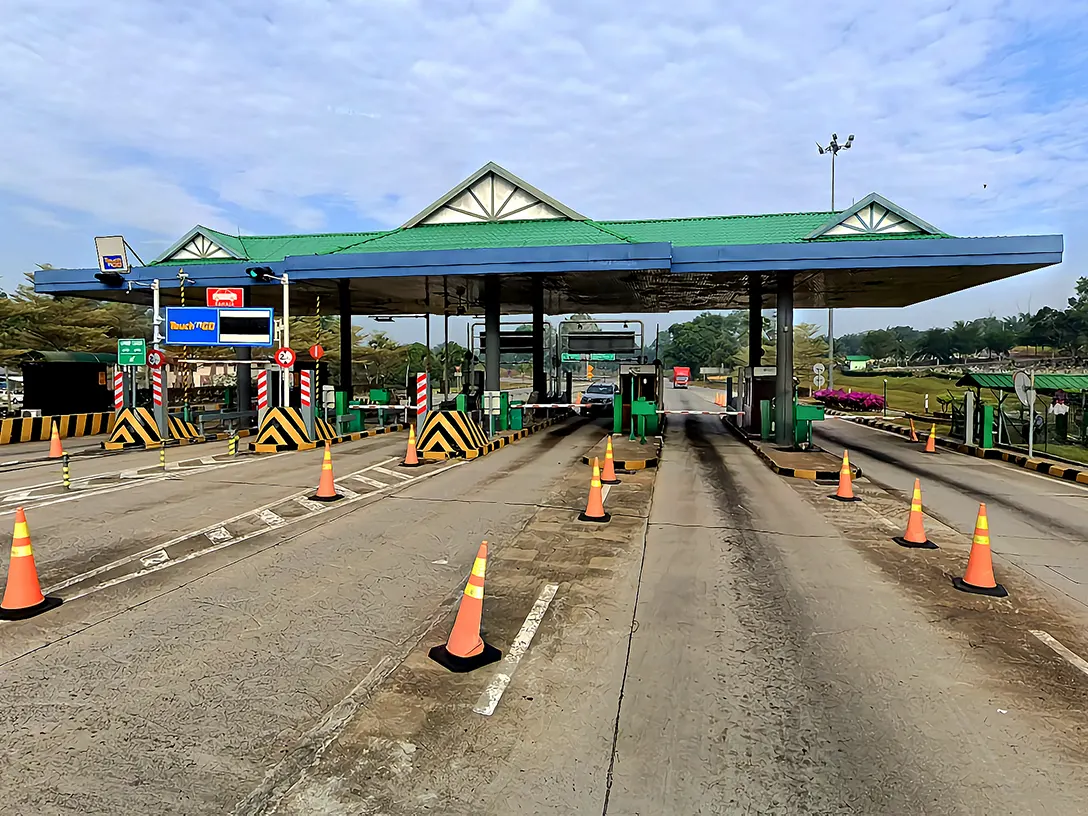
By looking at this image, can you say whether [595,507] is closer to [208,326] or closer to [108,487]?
[108,487]

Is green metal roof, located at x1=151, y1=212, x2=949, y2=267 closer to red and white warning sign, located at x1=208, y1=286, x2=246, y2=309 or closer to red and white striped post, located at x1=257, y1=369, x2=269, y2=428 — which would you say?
red and white warning sign, located at x1=208, y1=286, x2=246, y2=309

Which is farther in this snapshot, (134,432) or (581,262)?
(581,262)

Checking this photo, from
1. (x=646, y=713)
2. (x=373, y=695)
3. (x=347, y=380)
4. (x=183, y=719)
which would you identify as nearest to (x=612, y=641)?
(x=646, y=713)

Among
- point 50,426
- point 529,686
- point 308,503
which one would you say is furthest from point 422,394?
point 529,686

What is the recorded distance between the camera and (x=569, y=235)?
20703mm

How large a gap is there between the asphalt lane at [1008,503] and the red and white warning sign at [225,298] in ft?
51.9

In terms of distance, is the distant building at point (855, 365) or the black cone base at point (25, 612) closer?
the black cone base at point (25, 612)

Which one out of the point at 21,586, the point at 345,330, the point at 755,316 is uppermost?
the point at 755,316

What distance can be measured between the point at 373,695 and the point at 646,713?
5.29 feet

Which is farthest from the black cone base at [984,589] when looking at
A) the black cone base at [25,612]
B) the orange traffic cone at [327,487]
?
the orange traffic cone at [327,487]

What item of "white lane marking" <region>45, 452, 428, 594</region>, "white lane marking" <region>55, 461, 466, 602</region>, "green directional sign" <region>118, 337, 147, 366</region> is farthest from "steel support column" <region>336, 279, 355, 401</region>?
"white lane marking" <region>55, 461, 466, 602</region>

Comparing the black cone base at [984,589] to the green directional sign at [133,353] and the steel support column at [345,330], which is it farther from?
the steel support column at [345,330]

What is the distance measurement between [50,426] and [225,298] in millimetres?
7474

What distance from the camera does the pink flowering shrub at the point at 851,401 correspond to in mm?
Answer: 35562
